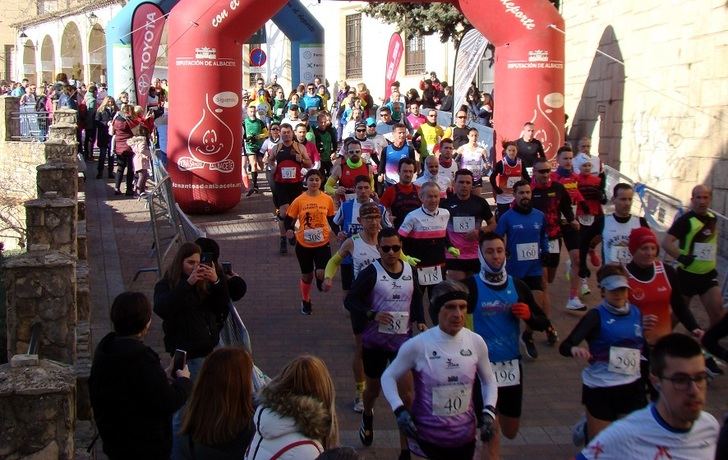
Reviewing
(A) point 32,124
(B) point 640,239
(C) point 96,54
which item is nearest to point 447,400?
(B) point 640,239

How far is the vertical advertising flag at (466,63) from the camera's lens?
785 inches

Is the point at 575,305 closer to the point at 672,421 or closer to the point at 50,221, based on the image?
the point at 50,221

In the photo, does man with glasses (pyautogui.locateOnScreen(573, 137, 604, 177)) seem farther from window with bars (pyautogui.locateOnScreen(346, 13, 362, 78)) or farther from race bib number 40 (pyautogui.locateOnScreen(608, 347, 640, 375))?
window with bars (pyautogui.locateOnScreen(346, 13, 362, 78))

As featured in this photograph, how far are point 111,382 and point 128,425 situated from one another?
0.22 meters

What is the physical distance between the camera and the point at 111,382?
443 centimetres

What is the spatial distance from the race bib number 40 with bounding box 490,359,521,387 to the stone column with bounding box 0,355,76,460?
2543 millimetres

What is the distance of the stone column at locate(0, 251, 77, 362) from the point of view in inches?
241

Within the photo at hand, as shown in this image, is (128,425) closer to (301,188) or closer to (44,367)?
(44,367)

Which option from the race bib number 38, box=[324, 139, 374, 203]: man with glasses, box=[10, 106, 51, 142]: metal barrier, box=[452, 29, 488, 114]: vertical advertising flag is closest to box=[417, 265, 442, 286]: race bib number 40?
the race bib number 38

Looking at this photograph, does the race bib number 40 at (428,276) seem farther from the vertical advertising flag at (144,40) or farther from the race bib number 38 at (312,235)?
the vertical advertising flag at (144,40)

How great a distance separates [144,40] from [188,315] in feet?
48.7

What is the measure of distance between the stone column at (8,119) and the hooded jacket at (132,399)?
18.8 metres

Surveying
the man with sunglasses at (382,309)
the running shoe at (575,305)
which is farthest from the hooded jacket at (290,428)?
the running shoe at (575,305)

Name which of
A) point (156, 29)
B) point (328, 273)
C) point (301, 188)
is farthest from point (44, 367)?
point (156, 29)
